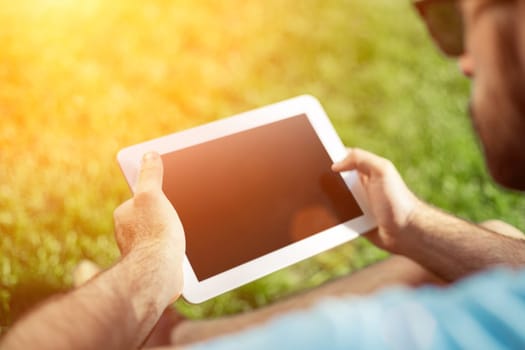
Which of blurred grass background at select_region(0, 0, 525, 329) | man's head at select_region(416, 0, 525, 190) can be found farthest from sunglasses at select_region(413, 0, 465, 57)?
blurred grass background at select_region(0, 0, 525, 329)

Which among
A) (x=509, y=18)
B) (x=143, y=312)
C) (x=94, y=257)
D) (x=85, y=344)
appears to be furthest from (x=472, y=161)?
(x=85, y=344)

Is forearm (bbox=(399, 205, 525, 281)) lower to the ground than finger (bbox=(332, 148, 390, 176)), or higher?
lower

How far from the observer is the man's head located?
1.38 m

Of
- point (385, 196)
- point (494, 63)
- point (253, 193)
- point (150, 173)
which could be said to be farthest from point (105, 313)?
point (494, 63)

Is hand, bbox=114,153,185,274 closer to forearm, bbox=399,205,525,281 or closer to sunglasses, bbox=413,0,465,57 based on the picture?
forearm, bbox=399,205,525,281

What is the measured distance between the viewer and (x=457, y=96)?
102 inches

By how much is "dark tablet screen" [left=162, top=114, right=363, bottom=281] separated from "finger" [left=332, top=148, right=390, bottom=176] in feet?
0.11

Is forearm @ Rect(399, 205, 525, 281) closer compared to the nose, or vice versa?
forearm @ Rect(399, 205, 525, 281)

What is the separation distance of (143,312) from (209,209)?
0.40m

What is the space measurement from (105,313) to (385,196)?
2.68 ft

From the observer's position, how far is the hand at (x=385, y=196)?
1649mm

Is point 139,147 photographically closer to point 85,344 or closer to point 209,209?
point 209,209

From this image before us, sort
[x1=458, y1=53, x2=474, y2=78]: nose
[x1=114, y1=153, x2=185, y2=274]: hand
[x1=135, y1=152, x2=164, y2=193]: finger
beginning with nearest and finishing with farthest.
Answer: [x1=114, y1=153, x2=185, y2=274]: hand, [x1=135, y1=152, x2=164, y2=193]: finger, [x1=458, y1=53, x2=474, y2=78]: nose

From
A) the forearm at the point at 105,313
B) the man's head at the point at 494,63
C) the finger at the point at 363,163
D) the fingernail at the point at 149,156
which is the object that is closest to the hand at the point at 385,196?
the finger at the point at 363,163
